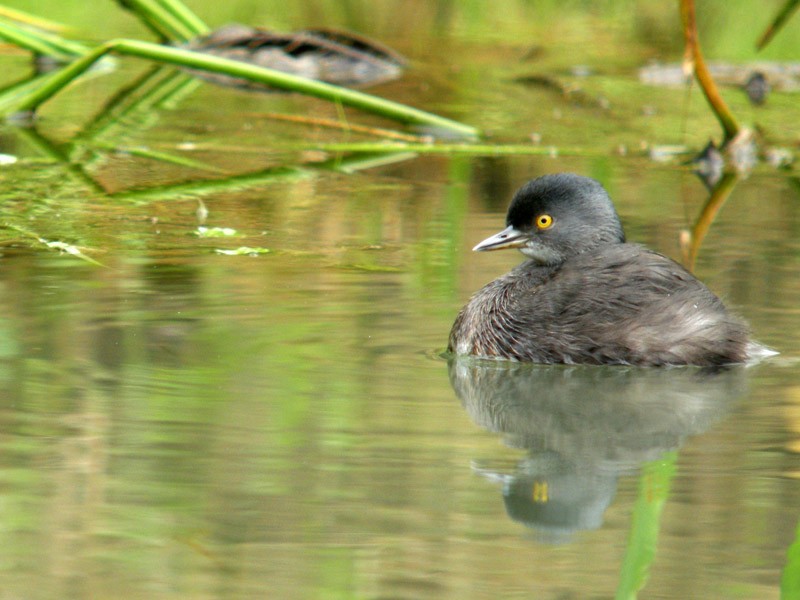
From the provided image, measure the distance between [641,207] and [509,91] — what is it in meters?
4.95

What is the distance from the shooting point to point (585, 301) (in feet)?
19.7

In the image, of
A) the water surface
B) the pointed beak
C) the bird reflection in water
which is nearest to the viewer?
the water surface

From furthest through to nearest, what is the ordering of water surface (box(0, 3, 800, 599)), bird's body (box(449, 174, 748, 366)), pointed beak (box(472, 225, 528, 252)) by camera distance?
pointed beak (box(472, 225, 528, 252))
bird's body (box(449, 174, 748, 366))
water surface (box(0, 3, 800, 599))

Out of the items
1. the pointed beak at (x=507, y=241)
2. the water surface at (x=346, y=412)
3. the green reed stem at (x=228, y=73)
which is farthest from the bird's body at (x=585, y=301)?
the green reed stem at (x=228, y=73)

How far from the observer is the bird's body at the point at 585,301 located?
588 centimetres

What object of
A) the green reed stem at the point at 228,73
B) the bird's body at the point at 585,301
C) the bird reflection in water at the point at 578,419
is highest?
the green reed stem at the point at 228,73

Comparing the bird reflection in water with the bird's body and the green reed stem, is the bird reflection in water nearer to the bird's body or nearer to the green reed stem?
the bird's body

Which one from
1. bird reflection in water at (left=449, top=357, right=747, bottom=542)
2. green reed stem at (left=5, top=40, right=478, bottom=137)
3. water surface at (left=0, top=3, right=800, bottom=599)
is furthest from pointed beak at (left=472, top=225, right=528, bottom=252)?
green reed stem at (left=5, top=40, right=478, bottom=137)

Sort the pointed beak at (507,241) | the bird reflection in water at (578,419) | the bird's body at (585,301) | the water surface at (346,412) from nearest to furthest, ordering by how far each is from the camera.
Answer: the water surface at (346,412)
the bird reflection in water at (578,419)
the bird's body at (585,301)
the pointed beak at (507,241)

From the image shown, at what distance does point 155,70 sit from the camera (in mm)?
14711

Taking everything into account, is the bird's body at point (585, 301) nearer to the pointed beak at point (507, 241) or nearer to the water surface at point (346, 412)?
the pointed beak at point (507, 241)

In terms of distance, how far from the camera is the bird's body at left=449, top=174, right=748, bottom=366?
5.88 metres

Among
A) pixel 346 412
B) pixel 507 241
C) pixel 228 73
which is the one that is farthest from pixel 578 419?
pixel 228 73

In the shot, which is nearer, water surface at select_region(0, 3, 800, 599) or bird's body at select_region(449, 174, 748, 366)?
water surface at select_region(0, 3, 800, 599)
